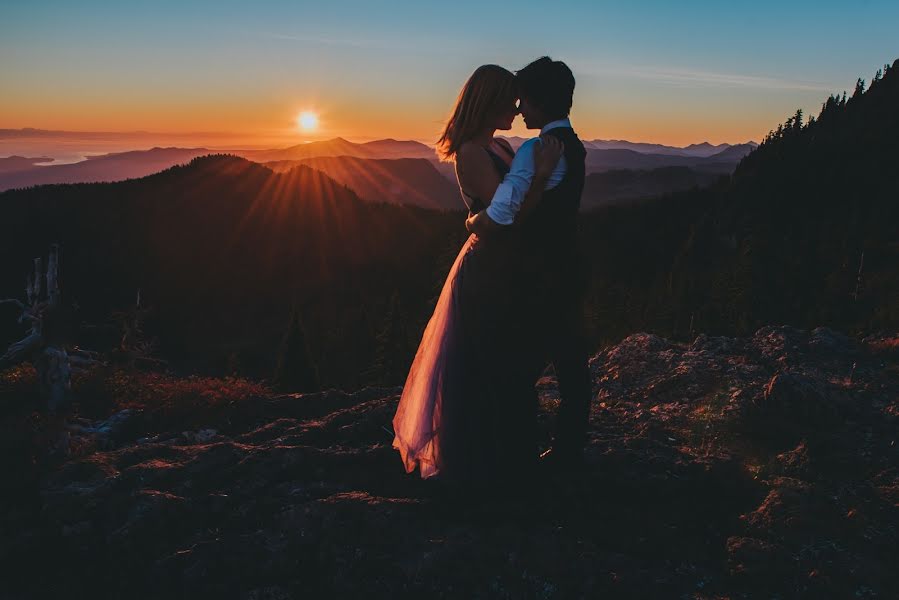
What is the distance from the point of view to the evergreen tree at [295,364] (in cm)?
3160

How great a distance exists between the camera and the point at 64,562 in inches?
145

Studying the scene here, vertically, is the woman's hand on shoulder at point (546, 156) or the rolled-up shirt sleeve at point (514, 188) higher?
the woman's hand on shoulder at point (546, 156)

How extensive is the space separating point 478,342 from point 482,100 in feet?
5.50

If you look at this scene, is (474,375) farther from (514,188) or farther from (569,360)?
(514,188)

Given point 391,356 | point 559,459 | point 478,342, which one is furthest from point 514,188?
point 391,356

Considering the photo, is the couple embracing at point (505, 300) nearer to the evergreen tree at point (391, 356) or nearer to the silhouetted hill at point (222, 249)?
the evergreen tree at point (391, 356)

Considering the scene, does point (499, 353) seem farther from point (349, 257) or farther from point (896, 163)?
point (349, 257)

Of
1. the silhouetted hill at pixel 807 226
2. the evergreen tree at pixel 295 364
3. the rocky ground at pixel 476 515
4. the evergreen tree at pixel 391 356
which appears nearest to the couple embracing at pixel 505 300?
the rocky ground at pixel 476 515

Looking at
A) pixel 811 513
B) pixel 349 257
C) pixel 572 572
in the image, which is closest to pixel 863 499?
pixel 811 513

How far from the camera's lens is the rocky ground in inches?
130

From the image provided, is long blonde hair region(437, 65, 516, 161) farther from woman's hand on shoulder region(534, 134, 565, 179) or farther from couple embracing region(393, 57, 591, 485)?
woman's hand on shoulder region(534, 134, 565, 179)

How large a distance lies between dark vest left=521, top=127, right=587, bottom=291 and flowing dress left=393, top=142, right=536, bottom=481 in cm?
23

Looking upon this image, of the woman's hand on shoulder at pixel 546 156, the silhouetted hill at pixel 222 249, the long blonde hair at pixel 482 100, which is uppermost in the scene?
the long blonde hair at pixel 482 100

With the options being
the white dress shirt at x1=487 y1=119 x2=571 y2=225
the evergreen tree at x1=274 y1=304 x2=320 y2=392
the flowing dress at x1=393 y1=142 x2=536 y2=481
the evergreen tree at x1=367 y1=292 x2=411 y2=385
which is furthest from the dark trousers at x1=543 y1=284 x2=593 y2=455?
the evergreen tree at x1=274 y1=304 x2=320 y2=392
